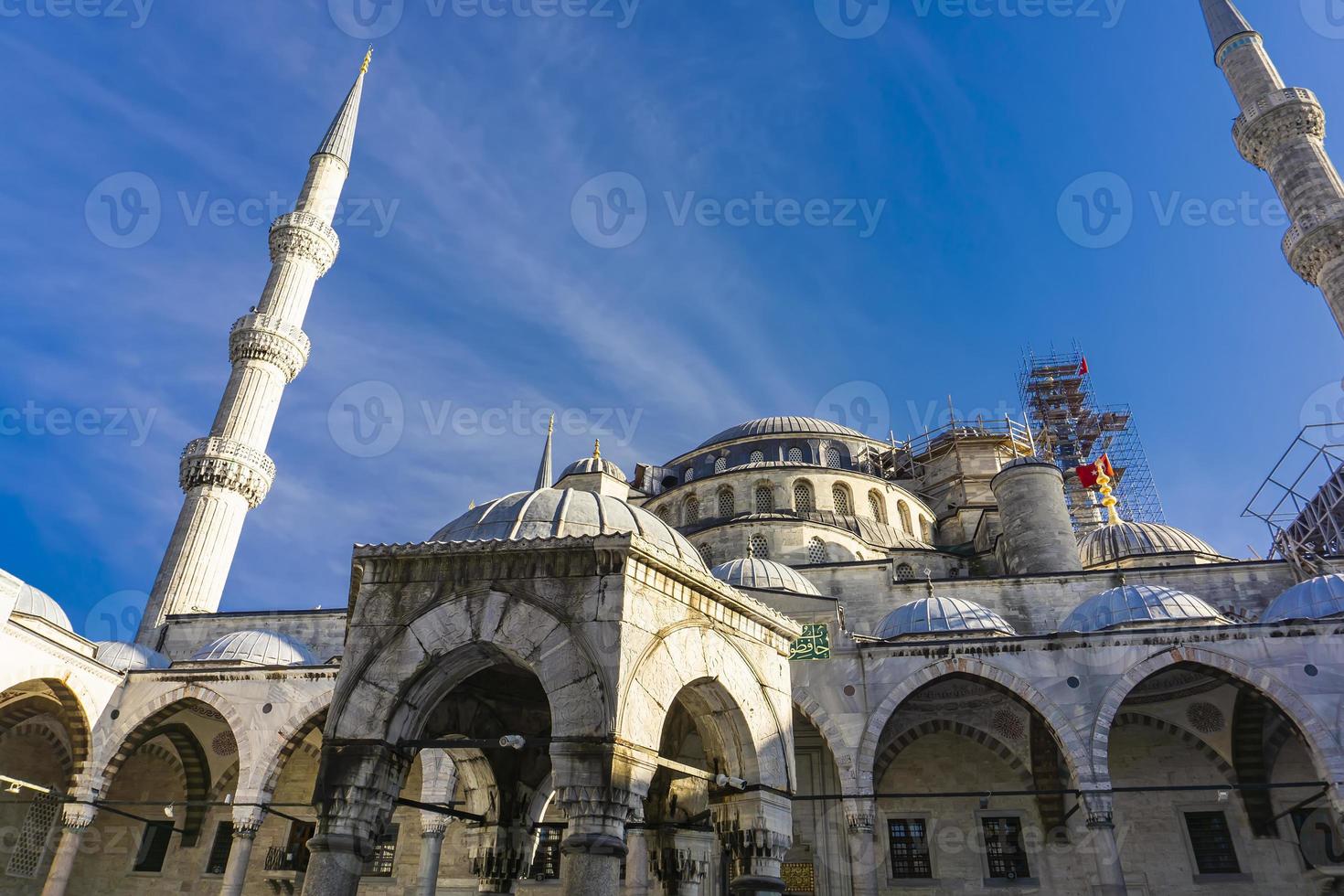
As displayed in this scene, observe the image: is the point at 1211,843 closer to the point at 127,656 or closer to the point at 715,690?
the point at 715,690

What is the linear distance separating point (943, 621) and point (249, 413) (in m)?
18.9

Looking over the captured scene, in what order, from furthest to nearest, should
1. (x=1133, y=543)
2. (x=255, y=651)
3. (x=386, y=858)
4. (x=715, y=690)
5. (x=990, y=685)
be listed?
(x=1133, y=543)
(x=386, y=858)
(x=255, y=651)
(x=990, y=685)
(x=715, y=690)

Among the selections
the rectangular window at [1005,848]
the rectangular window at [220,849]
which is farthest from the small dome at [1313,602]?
the rectangular window at [220,849]

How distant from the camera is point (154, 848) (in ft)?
60.5

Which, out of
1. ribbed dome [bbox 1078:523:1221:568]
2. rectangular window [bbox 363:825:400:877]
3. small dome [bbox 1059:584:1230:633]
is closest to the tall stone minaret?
ribbed dome [bbox 1078:523:1221:568]

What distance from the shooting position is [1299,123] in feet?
74.2

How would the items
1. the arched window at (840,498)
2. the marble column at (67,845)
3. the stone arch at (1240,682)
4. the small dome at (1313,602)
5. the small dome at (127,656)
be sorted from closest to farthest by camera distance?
the stone arch at (1240,682) → the small dome at (1313,602) → the marble column at (67,845) → the small dome at (127,656) → the arched window at (840,498)

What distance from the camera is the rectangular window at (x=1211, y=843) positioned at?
49.3ft

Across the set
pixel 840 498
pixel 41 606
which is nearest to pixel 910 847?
pixel 840 498

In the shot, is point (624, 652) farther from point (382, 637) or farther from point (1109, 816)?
point (1109, 816)

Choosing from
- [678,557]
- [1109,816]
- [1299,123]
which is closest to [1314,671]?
[1109,816]

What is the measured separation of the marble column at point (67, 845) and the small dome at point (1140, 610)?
58.8 ft

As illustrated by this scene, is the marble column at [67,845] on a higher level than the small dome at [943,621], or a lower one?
lower

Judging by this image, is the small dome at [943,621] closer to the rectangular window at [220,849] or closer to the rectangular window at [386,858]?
the rectangular window at [386,858]
